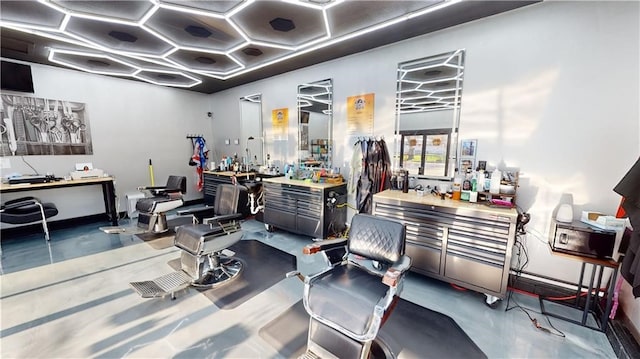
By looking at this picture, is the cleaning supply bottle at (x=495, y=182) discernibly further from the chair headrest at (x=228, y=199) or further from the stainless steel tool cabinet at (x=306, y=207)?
the chair headrest at (x=228, y=199)

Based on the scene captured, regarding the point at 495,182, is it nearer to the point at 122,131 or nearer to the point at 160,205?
the point at 160,205

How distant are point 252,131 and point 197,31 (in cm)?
248

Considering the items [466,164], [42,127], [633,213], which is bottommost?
[633,213]

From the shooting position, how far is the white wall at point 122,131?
421 centimetres

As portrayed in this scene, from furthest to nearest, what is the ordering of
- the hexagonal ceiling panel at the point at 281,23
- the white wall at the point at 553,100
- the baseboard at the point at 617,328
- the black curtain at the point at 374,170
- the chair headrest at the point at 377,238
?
the black curtain at the point at 374,170, the hexagonal ceiling panel at the point at 281,23, the white wall at the point at 553,100, the chair headrest at the point at 377,238, the baseboard at the point at 617,328

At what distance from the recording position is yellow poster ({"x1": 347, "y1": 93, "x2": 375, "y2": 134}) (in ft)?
11.7

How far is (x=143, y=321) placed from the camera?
2045 millimetres

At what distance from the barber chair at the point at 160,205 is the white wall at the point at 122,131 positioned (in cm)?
128

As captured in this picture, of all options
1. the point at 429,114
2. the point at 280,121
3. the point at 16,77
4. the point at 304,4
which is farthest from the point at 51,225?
the point at 429,114

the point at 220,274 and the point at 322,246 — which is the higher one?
the point at 322,246

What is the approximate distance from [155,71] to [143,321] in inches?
172

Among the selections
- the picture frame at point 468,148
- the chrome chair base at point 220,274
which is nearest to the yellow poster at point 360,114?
the picture frame at point 468,148

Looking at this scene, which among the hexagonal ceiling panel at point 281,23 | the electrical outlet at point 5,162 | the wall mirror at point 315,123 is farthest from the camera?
the wall mirror at point 315,123

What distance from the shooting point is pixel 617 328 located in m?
1.92
